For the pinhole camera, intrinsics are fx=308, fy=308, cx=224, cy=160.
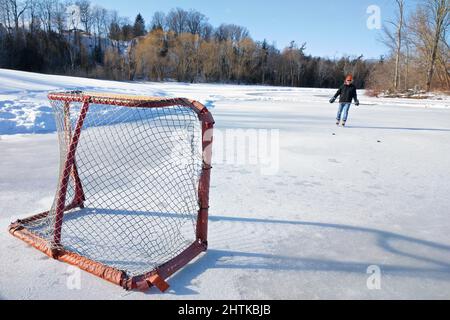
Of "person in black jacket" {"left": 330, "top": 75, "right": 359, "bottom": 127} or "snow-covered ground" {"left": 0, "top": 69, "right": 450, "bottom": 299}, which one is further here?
"person in black jacket" {"left": 330, "top": 75, "right": 359, "bottom": 127}

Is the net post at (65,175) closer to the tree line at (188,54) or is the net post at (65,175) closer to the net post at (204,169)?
the net post at (204,169)

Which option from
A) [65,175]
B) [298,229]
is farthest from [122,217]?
[298,229]

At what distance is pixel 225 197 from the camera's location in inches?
135

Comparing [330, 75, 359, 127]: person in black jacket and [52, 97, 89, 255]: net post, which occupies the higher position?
[330, 75, 359, 127]: person in black jacket

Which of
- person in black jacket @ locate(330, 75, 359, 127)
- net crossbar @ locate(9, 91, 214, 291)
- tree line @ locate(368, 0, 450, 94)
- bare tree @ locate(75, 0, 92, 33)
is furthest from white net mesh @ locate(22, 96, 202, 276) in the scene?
bare tree @ locate(75, 0, 92, 33)

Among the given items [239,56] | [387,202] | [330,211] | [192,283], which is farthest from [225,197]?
[239,56]

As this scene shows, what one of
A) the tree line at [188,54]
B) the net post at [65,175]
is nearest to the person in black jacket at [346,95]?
the net post at [65,175]

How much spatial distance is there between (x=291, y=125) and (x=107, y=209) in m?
6.77

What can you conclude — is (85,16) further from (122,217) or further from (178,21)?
(122,217)

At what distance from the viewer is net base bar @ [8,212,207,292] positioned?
6.27ft

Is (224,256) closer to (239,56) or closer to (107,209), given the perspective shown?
(107,209)

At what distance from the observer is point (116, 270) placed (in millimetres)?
1983

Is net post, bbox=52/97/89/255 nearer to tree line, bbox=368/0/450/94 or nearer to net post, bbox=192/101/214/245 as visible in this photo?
net post, bbox=192/101/214/245
